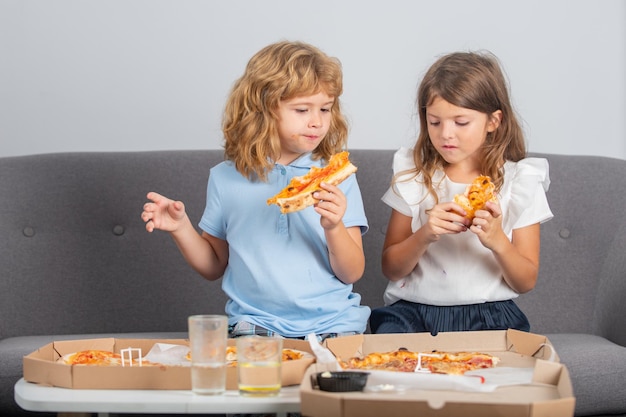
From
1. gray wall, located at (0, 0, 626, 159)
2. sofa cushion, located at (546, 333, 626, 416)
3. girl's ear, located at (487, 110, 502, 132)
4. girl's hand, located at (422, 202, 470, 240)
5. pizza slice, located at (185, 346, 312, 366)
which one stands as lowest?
sofa cushion, located at (546, 333, 626, 416)

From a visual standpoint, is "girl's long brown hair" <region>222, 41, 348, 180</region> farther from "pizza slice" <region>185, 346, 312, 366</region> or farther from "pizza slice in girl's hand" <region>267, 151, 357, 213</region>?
"pizza slice" <region>185, 346, 312, 366</region>

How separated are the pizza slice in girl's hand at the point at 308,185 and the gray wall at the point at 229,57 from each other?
141 centimetres

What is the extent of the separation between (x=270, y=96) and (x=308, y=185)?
418 millimetres

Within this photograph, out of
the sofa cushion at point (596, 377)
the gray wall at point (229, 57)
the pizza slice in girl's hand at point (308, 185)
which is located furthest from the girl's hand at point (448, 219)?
the gray wall at point (229, 57)

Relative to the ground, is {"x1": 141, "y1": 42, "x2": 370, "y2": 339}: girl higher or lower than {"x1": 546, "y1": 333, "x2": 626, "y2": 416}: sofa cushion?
higher

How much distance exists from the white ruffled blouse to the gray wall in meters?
0.90

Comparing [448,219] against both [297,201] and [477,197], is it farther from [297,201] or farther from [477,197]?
[297,201]

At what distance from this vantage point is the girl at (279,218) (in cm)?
226

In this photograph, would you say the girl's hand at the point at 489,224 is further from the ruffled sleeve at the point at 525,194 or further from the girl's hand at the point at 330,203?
the girl's hand at the point at 330,203

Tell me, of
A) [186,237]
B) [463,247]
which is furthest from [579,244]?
[186,237]

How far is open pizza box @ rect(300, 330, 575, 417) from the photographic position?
1313mm

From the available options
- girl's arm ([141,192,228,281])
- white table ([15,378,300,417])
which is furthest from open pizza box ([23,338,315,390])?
girl's arm ([141,192,228,281])

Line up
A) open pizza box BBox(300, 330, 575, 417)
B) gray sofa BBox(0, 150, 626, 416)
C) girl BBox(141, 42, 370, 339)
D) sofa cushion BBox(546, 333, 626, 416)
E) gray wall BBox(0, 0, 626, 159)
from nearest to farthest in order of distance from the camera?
open pizza box BBox(300, 330, 575, 417) → girl BBox(141, 42, 370, 339) → sofa cushion BBox(546, 333, 626, 416) → gray sofa BBox(0, 150, 626, 416) → gray wall BBox(0, 0, 626, 159)

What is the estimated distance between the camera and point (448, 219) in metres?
2.18
